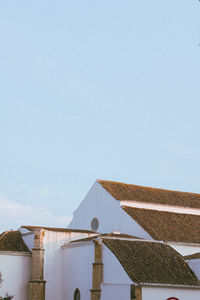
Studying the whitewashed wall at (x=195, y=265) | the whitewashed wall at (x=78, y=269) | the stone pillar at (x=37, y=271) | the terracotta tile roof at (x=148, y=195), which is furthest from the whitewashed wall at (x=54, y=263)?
the whitewashed wall at (x=195, y=265)

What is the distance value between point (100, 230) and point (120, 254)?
8814 mm

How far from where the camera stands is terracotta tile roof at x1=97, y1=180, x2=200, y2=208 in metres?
40.2

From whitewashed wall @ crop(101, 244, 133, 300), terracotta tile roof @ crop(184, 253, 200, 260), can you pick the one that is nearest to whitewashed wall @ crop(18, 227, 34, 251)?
whitewashed wall @ crop(101, 244, 133, 300)

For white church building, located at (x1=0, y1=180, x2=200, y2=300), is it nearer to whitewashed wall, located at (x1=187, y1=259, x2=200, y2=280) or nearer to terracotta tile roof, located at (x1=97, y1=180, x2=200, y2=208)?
whitewashed wall, located at (x1=187, y1=259, x2=200, y2=280)

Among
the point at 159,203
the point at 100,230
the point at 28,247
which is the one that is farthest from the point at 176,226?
the point at 28,247

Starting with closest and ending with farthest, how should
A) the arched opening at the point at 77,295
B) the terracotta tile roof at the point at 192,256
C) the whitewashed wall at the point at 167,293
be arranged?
the whitewashed wall at the point at 167,293, the arched opening at the point at 77,295, the terracotta tile roof at the point at 192,256

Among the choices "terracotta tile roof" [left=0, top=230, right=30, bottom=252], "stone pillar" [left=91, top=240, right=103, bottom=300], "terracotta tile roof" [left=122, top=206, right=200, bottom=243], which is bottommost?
"stone pillar" [left=91, top=240, right=103, bottom=300]

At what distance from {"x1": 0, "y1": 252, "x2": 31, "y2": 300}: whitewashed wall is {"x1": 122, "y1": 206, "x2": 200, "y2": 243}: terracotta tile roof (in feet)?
27.8

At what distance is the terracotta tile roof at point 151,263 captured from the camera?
29256 mm

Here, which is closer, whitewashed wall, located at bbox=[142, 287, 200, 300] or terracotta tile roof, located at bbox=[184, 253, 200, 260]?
whitewashed wall, located at bbox=[142, 287, 200, 300]

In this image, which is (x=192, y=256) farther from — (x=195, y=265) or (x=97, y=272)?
(x=97, y=272)

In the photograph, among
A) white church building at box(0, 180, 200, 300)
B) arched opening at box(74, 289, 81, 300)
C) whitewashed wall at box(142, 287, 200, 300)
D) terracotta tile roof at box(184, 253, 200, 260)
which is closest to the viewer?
whitewashed wall at box(142, 287, 200, 300)

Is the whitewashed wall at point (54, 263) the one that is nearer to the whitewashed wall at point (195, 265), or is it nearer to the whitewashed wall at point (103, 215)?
the whitewashed wall at point (103, 215)

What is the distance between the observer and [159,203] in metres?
40.6
